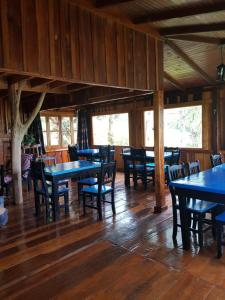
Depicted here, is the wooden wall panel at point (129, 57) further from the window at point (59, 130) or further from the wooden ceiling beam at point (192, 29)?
the window at point (59, 130)

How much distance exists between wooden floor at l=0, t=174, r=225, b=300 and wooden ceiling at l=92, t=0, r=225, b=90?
2.93 metres

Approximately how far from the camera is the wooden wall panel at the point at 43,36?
8.86ft

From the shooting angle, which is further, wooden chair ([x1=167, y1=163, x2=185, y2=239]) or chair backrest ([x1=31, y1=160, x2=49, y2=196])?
chair backrest ([x1=31, y1=160, x2=49, y2=196])

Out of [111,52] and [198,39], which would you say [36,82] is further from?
[198,39]

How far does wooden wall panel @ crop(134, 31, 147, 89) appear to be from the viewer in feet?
12.8

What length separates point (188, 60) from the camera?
5230 millimetres

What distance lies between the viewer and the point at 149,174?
20.4ft

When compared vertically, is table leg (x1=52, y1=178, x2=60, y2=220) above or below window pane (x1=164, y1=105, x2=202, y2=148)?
below

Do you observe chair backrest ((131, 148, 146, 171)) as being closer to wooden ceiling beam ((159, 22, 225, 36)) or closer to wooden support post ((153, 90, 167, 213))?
wooden support post ((153, 90, 167, 213))

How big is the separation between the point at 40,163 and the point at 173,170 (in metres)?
2.08

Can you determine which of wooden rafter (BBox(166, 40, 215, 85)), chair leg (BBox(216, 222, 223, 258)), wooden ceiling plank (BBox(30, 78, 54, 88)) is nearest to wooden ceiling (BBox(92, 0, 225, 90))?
wooden rafter (BBox(166, 40, 215, 85))

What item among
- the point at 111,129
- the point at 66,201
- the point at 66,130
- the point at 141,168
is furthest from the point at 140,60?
the point at 66,130

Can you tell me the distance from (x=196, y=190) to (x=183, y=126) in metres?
4.75

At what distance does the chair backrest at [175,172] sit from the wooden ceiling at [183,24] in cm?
200
